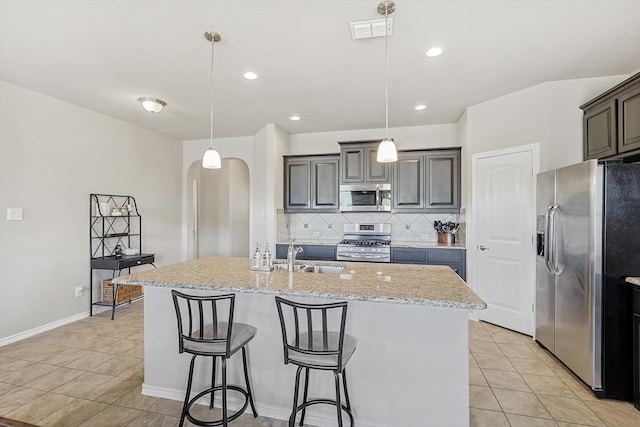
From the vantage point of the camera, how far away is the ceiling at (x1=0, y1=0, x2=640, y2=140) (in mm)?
2098

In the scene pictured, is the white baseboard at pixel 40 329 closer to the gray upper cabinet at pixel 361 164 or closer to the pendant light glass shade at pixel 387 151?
the gray upper cabinet at pixel 361 164

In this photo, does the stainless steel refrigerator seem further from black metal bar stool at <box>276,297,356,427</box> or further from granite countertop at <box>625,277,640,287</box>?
black metal bar stool at <box>276,297,356,427</box>

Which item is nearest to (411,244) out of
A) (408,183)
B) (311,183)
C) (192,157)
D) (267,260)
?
(408,183)

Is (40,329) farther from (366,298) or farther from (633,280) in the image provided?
(633,280)

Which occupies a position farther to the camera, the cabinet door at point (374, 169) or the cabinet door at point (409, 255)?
the cabinet door at point (374, 169)

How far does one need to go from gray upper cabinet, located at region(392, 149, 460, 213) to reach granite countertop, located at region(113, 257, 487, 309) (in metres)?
2.14

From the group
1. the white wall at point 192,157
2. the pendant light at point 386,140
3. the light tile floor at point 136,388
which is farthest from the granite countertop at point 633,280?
the white wall at point 192,157

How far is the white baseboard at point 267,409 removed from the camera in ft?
6.55

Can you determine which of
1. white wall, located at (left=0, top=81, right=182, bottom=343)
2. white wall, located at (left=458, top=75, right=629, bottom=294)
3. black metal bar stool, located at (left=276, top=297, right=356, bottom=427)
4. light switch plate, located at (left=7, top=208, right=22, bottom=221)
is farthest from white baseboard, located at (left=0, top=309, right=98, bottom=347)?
white wall, located at (left=458, top=75, right=629, bottom=294)

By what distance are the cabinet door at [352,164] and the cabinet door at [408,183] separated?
48cm

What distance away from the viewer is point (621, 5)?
81.4 inches

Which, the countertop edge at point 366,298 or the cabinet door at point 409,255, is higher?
the countertop edge at point 366,298

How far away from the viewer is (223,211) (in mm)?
7270

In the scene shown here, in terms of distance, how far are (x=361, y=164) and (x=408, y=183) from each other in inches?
28.2
